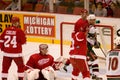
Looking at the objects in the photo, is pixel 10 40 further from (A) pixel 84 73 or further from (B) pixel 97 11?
(B) pixel 97 11

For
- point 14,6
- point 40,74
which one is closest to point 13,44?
point 40,74

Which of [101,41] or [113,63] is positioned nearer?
[113,63]

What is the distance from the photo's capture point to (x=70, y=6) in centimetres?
1190

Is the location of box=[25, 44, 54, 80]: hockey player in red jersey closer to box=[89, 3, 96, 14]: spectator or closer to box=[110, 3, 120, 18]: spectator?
box=[110, 3, 120, 18]: spectator

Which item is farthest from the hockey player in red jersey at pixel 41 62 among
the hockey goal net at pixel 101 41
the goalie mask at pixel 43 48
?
the hockey goal net at pixel 101 41

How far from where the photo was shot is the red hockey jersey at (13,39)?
7.45 metres

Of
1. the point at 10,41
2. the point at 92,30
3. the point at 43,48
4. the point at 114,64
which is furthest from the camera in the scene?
the point at 92,30

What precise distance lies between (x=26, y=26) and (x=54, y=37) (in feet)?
2.71

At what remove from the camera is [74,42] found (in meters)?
7.35

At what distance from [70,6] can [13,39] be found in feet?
15.0

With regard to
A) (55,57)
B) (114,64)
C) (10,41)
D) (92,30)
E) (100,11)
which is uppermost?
(100,11)

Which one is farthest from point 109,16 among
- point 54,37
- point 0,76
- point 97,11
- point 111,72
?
point 111,72

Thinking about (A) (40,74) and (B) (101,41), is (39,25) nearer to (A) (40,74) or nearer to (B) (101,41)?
(B) (101,41)

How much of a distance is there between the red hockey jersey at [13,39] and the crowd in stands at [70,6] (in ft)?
12.7
